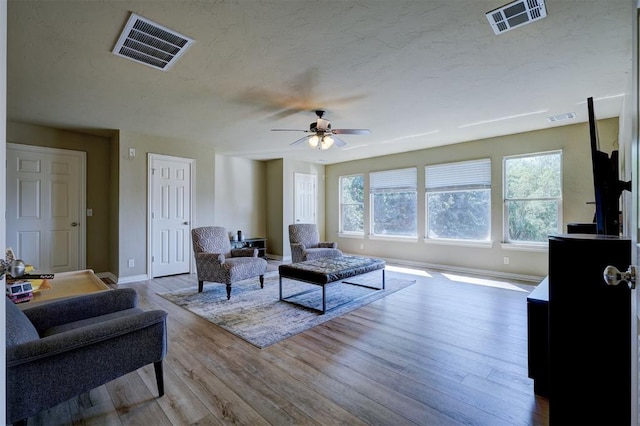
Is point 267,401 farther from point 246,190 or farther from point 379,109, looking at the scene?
point 246,190

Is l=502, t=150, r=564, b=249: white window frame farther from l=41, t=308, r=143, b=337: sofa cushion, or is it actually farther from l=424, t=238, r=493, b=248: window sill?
l=41, t=308, r=143, b=337: sofa cushion

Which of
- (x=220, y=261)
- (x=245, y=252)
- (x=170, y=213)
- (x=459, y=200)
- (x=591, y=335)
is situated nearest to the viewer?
(x=591, y=335)

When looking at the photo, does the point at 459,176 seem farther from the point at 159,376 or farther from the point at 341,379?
the point at 159,376

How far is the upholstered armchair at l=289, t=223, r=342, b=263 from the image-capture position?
16.9 feet

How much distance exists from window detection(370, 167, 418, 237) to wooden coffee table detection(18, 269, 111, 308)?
5.39 meters

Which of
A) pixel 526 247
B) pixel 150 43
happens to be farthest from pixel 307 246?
pixel 150 43

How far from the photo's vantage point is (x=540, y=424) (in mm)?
1630

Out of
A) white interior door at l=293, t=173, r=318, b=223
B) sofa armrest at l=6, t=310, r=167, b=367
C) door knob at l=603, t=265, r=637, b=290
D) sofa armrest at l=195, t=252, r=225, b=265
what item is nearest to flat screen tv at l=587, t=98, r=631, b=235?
door knob at l=603, t=265, r=637, b=290

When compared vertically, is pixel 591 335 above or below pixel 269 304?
above

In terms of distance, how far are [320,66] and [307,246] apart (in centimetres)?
353

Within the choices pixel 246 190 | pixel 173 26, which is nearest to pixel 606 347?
pixel 173 26

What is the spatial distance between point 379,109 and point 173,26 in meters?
2.44

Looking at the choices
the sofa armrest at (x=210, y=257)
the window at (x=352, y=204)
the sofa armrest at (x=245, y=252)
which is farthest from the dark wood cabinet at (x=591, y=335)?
the window at (x=352, y=204)

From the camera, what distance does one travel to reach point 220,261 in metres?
3.96
